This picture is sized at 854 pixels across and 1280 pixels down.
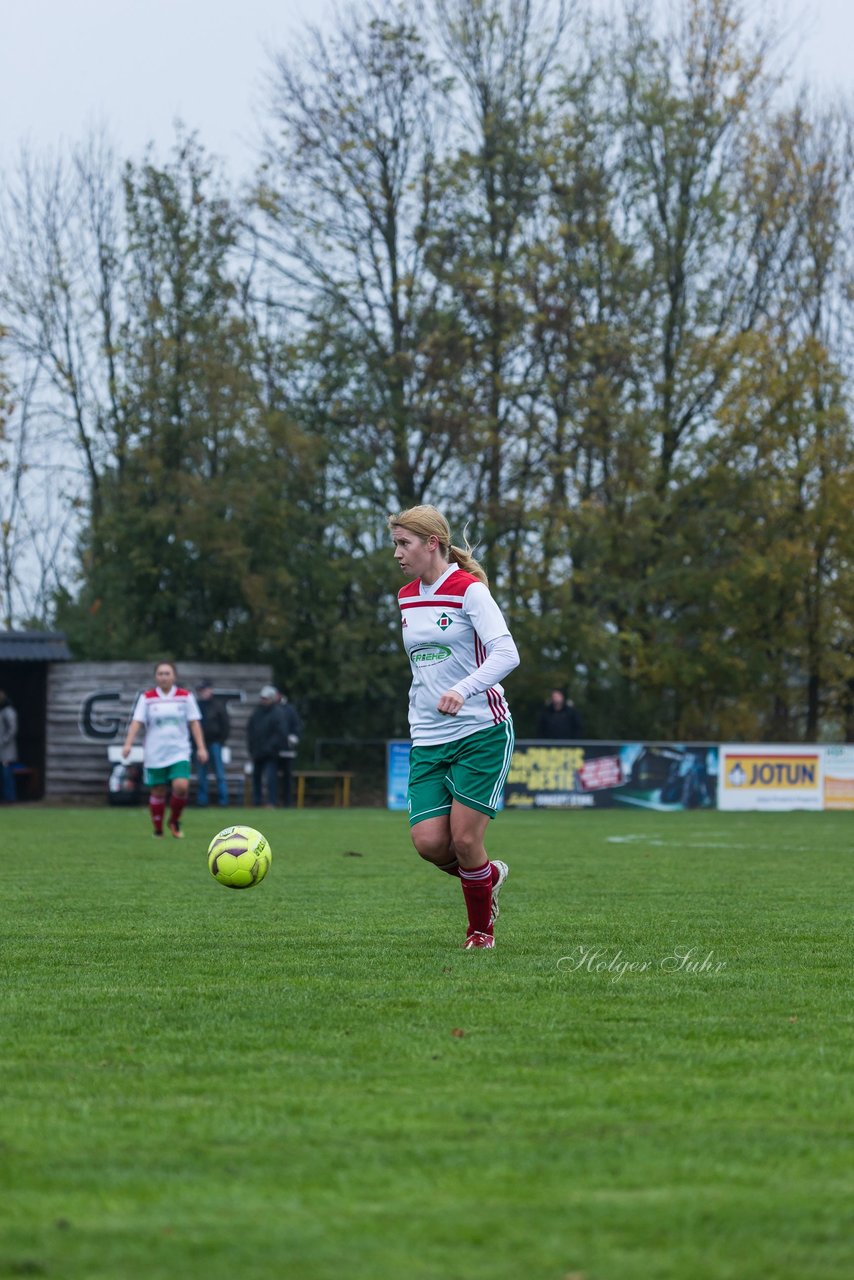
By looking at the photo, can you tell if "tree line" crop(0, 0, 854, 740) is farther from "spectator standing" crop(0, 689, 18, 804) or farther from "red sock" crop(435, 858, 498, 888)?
"red sock" crop(435, 858, 498, 888)

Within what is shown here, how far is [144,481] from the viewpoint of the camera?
32.7 m

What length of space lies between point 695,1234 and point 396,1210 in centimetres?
60

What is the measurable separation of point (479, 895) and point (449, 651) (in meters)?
1.18

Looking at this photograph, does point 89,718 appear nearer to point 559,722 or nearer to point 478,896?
point 559,722

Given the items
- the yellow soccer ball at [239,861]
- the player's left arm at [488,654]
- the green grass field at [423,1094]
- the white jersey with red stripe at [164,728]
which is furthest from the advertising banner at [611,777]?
the player's left arm at [488,654]

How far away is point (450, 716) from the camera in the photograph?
25.1ft

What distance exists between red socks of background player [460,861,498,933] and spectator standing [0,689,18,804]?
21.1m

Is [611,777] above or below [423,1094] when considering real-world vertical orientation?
below

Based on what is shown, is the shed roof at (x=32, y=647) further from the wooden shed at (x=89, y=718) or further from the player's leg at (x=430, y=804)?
the player's leg at (x=430, y=804)

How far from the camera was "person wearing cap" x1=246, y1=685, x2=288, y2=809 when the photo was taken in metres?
27.5

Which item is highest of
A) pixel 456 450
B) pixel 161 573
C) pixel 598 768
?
pixel 456 450

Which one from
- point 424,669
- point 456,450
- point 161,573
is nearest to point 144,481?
point 161,573

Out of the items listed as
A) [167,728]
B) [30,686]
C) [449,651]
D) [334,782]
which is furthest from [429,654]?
[334,782]

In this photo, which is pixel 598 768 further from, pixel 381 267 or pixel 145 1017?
pixel 145 1017
